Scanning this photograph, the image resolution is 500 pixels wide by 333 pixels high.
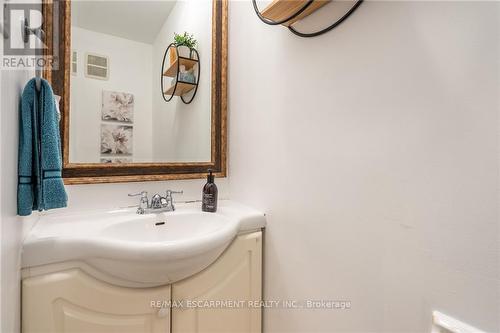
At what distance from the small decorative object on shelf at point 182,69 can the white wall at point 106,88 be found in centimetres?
8

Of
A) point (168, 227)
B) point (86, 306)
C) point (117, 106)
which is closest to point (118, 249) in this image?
point (86, 306)

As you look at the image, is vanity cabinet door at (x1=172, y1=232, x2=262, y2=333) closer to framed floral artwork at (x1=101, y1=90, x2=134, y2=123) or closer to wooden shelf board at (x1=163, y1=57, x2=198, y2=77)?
framed floral artwork at (x1=101, y1=90, x2=134, y2=123)

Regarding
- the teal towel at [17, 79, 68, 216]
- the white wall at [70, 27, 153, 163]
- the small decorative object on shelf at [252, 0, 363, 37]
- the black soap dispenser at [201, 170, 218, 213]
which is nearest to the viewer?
the teal towel at [17, 79, 68, 216]

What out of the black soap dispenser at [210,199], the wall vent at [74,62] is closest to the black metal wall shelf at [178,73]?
the wall vent at [74,62]

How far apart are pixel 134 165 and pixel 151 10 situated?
2.40 ft

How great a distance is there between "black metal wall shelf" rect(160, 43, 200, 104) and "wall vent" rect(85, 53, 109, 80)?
0.76ft

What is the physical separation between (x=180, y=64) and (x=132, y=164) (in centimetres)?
55

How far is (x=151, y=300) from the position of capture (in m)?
0.85

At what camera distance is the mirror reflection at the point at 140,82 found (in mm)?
1024

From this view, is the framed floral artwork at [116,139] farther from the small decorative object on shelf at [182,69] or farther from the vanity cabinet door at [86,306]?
the vanity cabinet door at [86,306]

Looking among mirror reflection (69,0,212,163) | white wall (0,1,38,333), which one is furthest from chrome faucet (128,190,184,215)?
white wall (0,1,38,333)

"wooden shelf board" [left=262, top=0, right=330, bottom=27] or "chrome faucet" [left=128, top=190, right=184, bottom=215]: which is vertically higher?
"wooden shelf board" [left=262, top=0, right=330, bottom=27]

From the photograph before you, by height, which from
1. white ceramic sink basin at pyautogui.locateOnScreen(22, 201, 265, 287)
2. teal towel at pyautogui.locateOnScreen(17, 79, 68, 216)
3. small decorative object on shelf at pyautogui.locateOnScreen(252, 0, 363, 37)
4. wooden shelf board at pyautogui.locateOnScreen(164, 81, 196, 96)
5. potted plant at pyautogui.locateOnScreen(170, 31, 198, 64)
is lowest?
white ceramic sink basin at pyautogui.locateOnScreen(22, 201, 265, 287)

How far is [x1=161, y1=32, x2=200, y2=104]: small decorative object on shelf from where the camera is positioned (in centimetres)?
121
